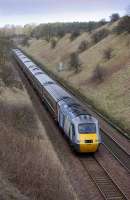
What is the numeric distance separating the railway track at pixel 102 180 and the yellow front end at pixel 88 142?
68cm

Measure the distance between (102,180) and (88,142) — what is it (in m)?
3.68

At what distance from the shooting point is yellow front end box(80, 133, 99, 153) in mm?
25328

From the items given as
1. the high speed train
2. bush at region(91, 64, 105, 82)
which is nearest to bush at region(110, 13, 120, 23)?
bush at region(91, 64, 105, 82)

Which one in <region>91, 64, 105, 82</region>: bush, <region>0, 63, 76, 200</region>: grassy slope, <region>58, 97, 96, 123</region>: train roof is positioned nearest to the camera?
<region>0, 63, 76, 200</region>: grassy slope

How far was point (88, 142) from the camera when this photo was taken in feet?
83.4

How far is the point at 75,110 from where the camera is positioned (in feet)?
90.6

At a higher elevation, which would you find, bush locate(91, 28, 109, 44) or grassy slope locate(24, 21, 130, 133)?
bush locate(91, 28, 109, 44)

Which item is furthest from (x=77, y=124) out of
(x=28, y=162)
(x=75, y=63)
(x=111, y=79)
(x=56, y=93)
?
(x=75, y=63)

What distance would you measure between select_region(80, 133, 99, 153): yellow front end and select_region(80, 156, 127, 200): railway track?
681 millimetres

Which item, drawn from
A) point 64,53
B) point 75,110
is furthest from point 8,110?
point 64,53

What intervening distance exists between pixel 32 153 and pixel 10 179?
496 cm

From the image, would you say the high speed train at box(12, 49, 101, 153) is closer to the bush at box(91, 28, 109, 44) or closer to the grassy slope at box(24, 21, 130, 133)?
the grassy slope at box(24, 21, 130, 133)

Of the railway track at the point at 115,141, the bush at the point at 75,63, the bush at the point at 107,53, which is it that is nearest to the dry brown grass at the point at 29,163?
the railway track at the point at 115,141

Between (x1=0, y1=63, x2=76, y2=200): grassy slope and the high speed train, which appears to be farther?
the high speed train
